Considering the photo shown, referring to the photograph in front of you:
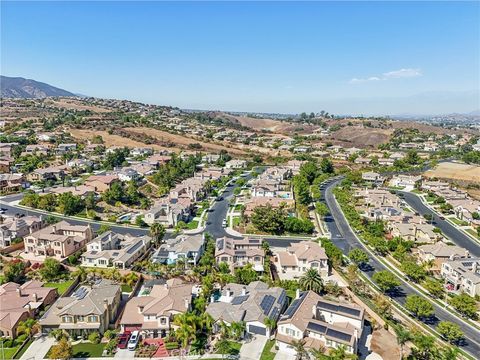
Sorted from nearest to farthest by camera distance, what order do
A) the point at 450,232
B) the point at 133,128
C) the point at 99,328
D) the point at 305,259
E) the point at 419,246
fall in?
the point at 99,328, the point at 305,259, the point at 419,246, the point at 450,232, the point at 133,128

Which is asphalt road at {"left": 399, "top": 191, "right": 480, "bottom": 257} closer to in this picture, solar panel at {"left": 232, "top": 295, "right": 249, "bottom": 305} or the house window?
solar panel at {"left": 232, "top": 295, "right": 249, "bottom": 305}

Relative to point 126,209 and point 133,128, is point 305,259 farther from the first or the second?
point 133,128

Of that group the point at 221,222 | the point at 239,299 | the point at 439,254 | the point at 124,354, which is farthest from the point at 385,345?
the point at 221,222

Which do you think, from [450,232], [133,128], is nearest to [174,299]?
[450,232]

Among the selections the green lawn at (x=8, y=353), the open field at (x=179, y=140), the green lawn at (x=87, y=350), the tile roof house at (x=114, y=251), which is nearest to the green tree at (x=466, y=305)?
the green lawn at (x=87, y=350)

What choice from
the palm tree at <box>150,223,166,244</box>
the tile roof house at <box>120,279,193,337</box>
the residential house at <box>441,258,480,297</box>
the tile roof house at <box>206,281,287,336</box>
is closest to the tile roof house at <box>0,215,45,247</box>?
the palm tree at <box>150,223,166,244</box>

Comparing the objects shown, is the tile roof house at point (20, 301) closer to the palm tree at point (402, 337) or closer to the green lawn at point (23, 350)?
the green lawn at point (23, 350)
